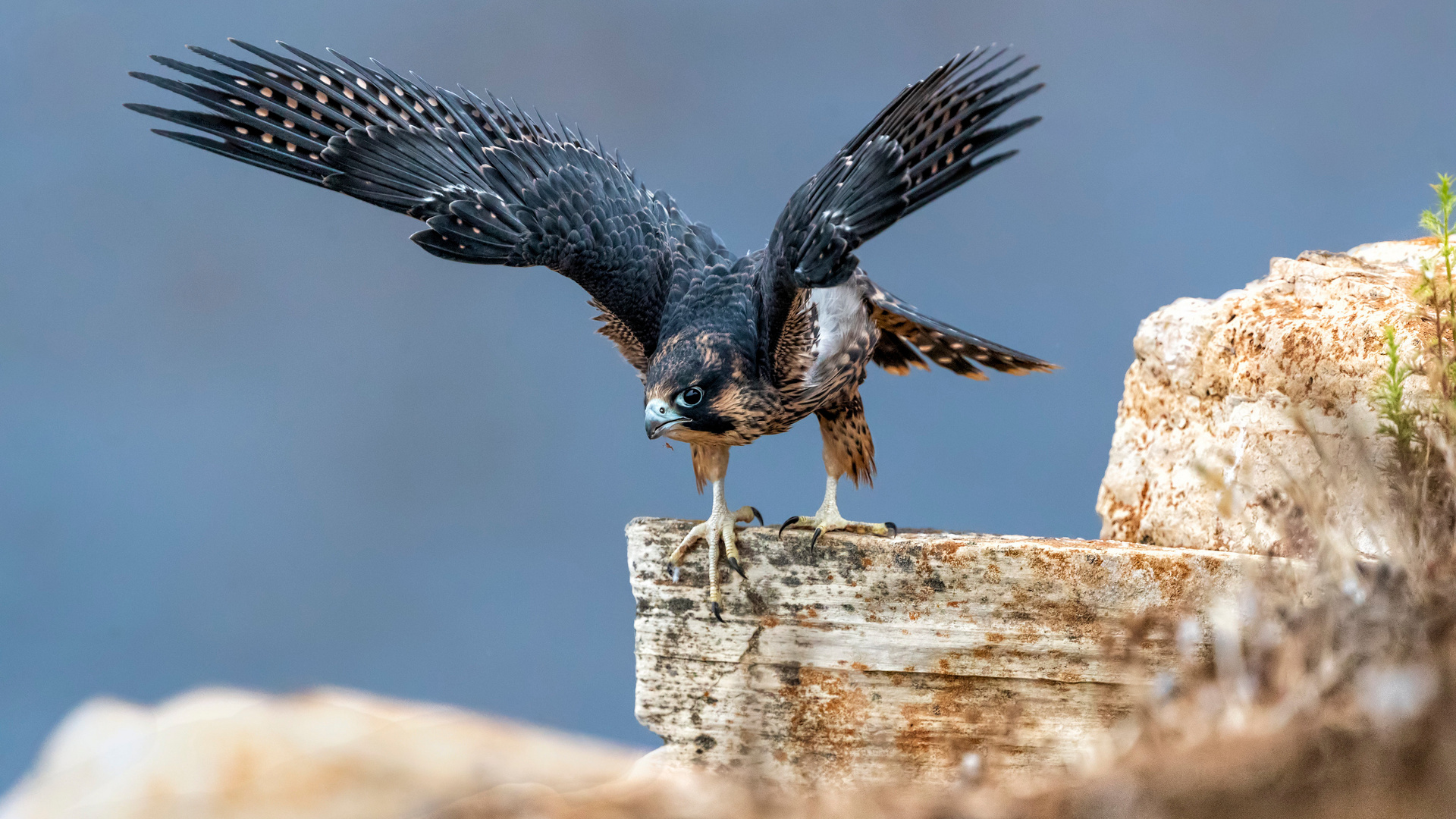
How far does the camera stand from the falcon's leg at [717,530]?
371cm

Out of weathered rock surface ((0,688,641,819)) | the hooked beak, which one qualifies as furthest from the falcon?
weathered rock surface ((0,688,641,819))

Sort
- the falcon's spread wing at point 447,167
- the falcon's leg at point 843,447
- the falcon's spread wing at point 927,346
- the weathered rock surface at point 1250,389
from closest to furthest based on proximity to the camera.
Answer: the falcon's spread wing at point 447,167 < the weathered rock surface at point 1250,389 < the falcon's leg at point 843,447 < the falcon's spread wing at point 927,346

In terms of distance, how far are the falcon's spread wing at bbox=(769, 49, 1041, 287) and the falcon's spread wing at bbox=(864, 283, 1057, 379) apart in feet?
2.99

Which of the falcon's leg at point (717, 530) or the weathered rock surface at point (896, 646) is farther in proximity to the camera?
the falcon's leg at point (717, 530)

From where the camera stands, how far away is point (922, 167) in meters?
2.92

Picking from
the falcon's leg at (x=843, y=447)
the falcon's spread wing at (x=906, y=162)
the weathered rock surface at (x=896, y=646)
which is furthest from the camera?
the falcon's leg at (x=843, y=447)

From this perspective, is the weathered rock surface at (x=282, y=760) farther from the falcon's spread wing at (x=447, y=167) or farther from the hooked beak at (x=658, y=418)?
the falcon's spread wing at (x=447, y=167)

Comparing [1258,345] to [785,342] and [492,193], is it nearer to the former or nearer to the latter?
[785,342]

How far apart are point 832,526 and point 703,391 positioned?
80cm

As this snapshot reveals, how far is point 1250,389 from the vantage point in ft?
13.1

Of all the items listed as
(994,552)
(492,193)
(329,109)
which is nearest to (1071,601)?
(994,552)

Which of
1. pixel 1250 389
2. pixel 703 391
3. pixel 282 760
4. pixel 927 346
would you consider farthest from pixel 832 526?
pixel 282 760

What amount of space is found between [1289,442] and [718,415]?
209 cm

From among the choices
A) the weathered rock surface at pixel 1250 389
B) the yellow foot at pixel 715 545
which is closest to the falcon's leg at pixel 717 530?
the yellow foot at pixel 715 545
